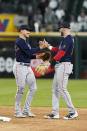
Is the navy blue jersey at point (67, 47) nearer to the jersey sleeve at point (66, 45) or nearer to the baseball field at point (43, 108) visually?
the jersey sleeve at point (66, 45)

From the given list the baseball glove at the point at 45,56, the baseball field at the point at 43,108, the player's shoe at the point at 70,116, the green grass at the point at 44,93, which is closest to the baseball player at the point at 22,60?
the baseball glove at the point at 45,56

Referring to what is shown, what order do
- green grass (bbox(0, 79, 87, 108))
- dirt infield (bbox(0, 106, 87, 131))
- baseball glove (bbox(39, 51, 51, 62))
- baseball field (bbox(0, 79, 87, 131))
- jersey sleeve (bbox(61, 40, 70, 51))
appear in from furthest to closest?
green grass (bbox(0, 79, 87, 108)), baseball glove (bbox(39, 51, 51, 62)), jersey sleeve (bbox(61, 40, 70, 51)), baseball field (bbox(0, 79, 87, 131)), dirt infield (bbox(0, 106, 87, 131))

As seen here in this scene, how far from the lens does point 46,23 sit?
21.9 m

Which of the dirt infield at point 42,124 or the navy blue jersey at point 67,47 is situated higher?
the navy blue jersey at point 67,47

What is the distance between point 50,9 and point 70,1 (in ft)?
6.15

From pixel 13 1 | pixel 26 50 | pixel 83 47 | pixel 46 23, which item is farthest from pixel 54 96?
pixel 13 1

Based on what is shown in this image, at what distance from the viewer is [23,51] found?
995cm

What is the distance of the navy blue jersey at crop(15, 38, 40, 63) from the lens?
32.5 ft

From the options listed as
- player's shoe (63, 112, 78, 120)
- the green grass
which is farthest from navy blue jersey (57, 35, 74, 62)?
the green grass

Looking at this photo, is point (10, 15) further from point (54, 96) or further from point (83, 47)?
point (54, 96)

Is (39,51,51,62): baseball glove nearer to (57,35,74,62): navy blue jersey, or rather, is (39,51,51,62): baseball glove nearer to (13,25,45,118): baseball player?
(13,25,45,118): baseball player

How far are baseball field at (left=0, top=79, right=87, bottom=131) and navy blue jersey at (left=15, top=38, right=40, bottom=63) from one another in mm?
1259

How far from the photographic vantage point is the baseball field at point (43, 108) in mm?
8789

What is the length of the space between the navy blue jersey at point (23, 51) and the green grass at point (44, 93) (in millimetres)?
2840
